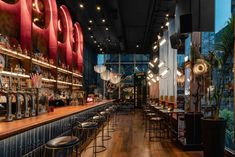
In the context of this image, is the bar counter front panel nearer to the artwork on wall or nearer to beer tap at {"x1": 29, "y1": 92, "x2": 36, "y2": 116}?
beer tap at {"x1": 29, "y1": 92, "x2": 36, "y2": 116}

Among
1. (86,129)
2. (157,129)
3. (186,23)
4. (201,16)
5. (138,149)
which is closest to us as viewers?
(86,129)

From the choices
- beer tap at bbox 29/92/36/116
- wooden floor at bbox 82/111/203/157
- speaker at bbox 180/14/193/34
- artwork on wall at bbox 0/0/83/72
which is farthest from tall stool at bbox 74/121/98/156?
speaker at bbox 180/14/193/34

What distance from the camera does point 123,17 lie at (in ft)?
34.5

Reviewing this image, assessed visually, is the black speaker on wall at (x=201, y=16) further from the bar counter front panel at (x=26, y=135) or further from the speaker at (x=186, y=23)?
the bar counter front panel at (x=26, y=135)

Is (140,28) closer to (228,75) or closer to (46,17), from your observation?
(46,17)

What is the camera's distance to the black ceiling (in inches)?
346

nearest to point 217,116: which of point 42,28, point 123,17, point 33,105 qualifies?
point 33,105

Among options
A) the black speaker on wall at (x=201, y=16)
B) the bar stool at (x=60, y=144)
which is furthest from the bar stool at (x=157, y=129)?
the bar stool at (x=60, y=144)

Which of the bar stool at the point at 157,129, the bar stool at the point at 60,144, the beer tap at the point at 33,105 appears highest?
the beer tap at the point at 33,105

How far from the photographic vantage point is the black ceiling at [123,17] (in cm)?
878

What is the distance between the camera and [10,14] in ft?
18.1

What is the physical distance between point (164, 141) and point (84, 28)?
7.19 m

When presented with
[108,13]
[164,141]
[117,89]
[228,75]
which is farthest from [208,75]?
[117,89]

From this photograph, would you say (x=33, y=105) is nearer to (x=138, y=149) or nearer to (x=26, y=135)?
(x=26, y=135)
